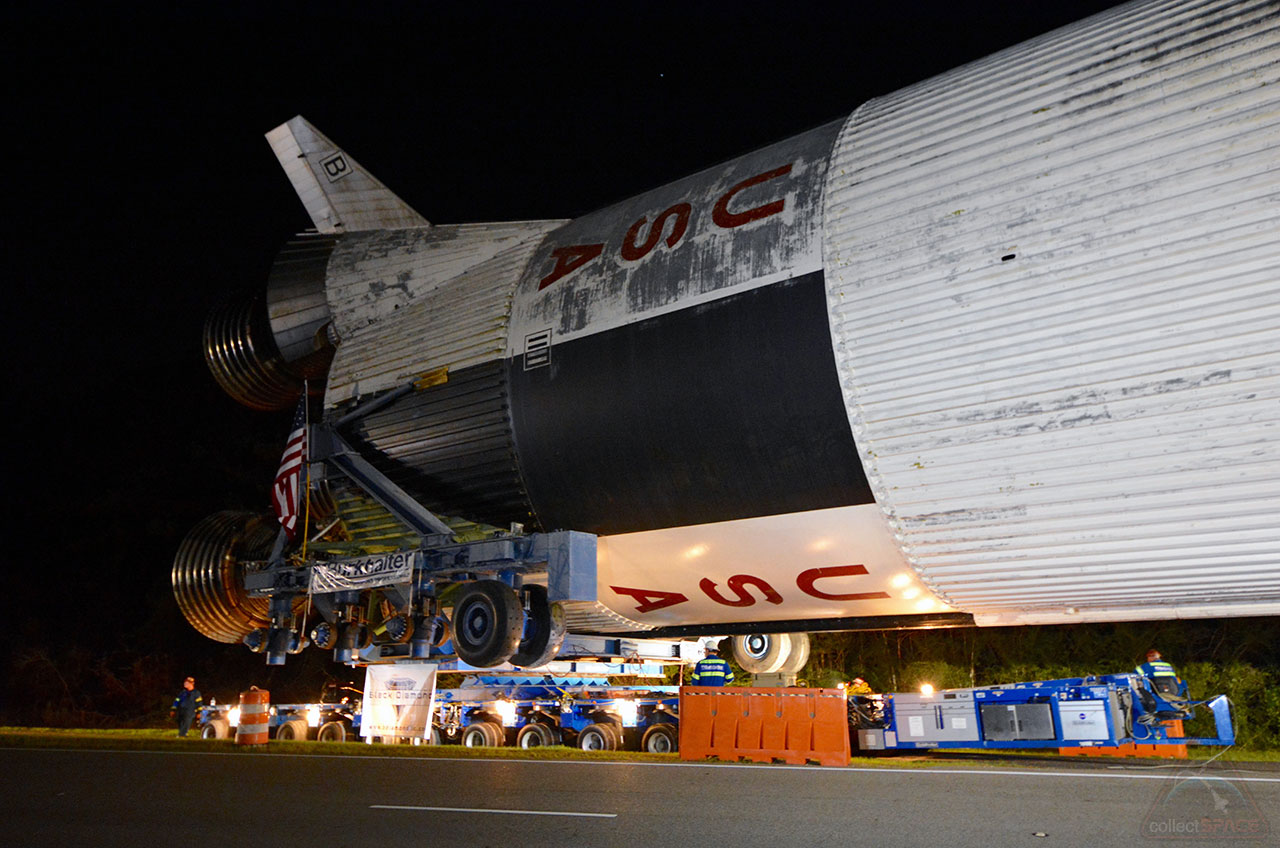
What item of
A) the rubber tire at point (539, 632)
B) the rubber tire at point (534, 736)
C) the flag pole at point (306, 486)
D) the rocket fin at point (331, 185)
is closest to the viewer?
the rubber tire at point (539, 632)

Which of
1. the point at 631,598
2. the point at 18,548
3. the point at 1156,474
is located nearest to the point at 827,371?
the point at 1156,474

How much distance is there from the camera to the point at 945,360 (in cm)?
525

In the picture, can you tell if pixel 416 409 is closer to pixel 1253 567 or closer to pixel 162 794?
pixel 162 794

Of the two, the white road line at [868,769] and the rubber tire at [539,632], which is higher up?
the rubber tire at [539,632]

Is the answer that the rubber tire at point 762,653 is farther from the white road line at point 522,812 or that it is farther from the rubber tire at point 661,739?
the white road line at point 522,812

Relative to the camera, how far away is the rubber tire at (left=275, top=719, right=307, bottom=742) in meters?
18.2

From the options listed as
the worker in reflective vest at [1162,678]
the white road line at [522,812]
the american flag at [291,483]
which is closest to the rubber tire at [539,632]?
the white road line at [522,812]

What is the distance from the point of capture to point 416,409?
26.5 ft

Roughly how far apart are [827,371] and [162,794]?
6.96 m

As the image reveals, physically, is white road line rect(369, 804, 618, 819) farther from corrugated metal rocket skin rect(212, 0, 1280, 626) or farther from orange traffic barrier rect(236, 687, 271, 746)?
orange traffic barrier rect(236, 687, 271, 746)

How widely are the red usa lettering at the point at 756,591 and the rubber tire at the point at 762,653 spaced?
4.46 metres

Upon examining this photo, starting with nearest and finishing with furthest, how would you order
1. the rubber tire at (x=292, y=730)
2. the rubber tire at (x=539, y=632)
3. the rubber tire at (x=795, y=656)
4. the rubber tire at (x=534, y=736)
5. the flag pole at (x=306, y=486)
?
the rubber tire at (x=539, y=632), the flag pole at (x=306, y=486), the rubber tire at (x=795, y=656), the rubber tire at (x=534, y=736), the rubber tire at (x=292, y=730)

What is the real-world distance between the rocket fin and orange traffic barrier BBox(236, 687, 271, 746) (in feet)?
26.6

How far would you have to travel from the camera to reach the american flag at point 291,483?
8.86 m
